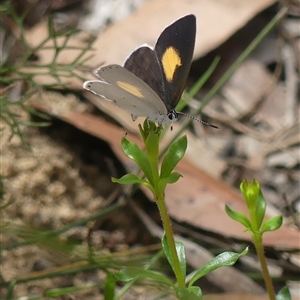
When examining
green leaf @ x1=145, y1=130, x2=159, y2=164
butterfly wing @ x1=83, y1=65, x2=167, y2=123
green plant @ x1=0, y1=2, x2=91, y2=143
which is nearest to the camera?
green leaf @ x1=145, y1=130, x2=159, y2=164

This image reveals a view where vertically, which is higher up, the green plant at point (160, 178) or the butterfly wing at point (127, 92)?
the butterfly wing at point (127, 92)

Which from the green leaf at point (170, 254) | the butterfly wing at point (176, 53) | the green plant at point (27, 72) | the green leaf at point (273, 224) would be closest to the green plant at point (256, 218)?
the green leaf at point (273, 224)

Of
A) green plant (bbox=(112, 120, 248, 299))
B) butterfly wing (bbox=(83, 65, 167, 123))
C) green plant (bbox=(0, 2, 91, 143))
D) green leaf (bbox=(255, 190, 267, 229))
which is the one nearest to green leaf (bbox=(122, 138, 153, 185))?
green plant (bbox=(112, 120, 248, 299))

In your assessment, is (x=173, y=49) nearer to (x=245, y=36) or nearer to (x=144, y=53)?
(x=144, y=53)

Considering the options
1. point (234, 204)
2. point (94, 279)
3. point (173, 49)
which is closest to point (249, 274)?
point (234, 204)

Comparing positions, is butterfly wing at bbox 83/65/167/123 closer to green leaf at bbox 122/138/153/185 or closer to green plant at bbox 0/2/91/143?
green leaf at bbox 122/138/153/185

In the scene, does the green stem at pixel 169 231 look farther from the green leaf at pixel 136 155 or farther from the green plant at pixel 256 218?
the green plant at pixel 256 218

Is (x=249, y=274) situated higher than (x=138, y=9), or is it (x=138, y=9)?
(x=138, y=9)

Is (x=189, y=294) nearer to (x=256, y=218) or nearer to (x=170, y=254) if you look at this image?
(x=170, y=254)
